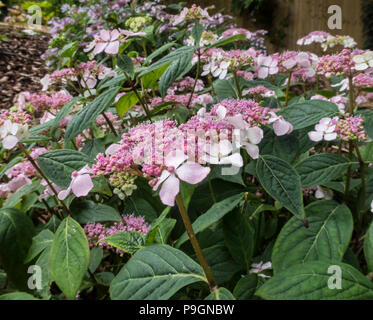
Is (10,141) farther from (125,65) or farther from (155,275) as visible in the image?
(155,275)

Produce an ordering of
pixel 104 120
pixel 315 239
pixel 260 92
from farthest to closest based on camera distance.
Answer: pixel 104 120 → pixel 260 92 → pixel 315 239

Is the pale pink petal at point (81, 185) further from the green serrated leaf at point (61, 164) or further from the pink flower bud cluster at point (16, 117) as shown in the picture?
the pink flower bud cluster at point (16, 117)

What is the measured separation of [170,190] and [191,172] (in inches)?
1.4

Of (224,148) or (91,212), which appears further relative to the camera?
(91,212)

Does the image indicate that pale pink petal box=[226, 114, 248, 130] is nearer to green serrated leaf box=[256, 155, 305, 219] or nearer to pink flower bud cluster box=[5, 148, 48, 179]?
green serrated leaf box=[256, 155, 305, 219]

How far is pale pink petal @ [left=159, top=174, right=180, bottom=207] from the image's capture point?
0.44m

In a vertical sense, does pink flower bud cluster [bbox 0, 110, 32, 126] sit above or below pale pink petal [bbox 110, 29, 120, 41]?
below

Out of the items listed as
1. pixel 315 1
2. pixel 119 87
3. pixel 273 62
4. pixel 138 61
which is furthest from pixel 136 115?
pixel 315 1

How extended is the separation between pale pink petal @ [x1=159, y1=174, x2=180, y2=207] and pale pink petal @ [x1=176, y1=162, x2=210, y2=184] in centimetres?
1

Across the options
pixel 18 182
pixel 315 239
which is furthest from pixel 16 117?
pixel 315 239

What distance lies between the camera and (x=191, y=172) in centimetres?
45

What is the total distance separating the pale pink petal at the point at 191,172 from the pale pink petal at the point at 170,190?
0.01m

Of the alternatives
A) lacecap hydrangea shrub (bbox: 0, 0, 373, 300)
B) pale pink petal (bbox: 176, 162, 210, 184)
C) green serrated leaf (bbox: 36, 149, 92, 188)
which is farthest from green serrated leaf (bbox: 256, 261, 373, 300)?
green serrated leaf (bbox: 36, 149, 92, 188)

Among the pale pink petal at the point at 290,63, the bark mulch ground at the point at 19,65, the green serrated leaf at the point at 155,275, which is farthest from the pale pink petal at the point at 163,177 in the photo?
the bark mulch ground at the point at 19,65
